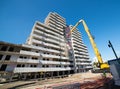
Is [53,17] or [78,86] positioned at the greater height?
[53,17]

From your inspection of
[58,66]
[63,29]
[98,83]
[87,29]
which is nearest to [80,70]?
[58,66]

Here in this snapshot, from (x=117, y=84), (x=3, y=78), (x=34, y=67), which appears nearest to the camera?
(x=117, y=84)

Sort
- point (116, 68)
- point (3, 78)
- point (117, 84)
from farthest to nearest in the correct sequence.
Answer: point (3, 78) < point (116, 68) < point (117, 84)

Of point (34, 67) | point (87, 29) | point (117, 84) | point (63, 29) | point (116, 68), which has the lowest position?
point (117, 84)

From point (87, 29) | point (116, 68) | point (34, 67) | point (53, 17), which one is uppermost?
point (53, 17)

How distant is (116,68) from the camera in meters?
15.2

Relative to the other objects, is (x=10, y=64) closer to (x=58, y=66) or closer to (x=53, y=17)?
(x=58, y=66)

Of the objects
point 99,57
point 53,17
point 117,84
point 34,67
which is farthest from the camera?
point 53,17

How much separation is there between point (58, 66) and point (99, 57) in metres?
22.1

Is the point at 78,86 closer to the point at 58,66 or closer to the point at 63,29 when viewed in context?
the point at 58,66

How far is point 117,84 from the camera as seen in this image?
13492 mm

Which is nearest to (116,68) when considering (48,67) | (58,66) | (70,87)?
(70,87)

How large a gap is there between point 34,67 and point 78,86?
992 inches

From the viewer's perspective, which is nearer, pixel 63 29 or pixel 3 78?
pixel 3 78
